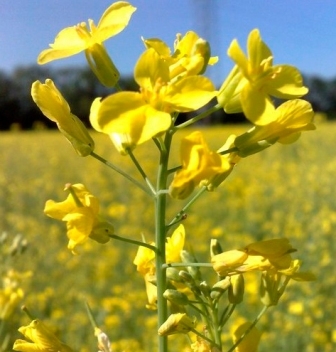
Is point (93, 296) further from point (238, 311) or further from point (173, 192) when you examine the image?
point (173, 192)

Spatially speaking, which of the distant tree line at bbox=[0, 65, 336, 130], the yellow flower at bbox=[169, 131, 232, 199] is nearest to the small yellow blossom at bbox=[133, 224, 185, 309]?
the yellow flower at bbox=[169, 131, 232, 199]

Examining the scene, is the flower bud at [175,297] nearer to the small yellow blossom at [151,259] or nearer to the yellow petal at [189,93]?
the small yellow blossom at [151,259]

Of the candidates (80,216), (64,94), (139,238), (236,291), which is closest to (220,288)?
(236,291)

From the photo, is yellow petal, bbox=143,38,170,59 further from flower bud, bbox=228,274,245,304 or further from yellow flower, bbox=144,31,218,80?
flower bud, bbox=228,274,245,304

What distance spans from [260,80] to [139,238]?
11.1ft

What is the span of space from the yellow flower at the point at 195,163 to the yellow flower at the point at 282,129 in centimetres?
12

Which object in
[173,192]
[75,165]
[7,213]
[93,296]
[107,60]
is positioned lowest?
[75,165]

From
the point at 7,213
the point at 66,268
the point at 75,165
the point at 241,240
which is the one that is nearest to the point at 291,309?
the point at 241,240

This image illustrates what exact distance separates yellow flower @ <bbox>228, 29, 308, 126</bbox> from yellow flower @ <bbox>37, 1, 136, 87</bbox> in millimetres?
186

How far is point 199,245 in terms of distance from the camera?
415 cm

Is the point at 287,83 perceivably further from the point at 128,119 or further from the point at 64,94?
the point at 64,94

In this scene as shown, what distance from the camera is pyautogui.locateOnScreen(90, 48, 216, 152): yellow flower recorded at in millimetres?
723

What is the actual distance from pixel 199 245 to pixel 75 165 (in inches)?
165

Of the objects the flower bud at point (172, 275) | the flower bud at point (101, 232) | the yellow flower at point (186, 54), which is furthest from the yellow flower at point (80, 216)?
the yellow flower at point (186, 54)
